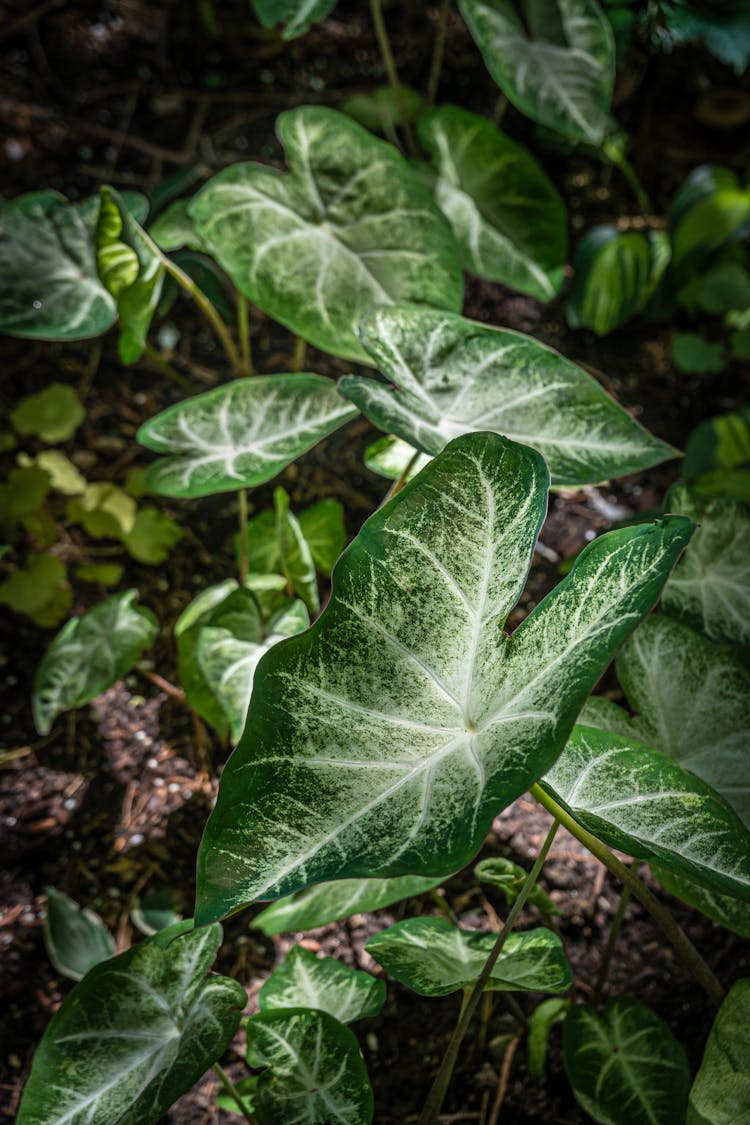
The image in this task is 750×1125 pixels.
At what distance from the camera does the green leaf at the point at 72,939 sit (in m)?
1.17

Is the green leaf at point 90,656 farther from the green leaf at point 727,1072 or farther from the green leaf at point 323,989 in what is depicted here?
the green leaf at point 727,1072

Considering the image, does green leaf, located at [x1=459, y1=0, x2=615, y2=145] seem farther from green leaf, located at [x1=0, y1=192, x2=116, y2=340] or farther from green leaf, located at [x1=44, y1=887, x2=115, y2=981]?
green leaf, located at [x1=44, y1=887, x2=115, y2=981]

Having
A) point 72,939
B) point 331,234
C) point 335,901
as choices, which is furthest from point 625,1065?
point 331,234

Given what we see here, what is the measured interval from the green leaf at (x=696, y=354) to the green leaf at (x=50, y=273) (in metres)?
1.14

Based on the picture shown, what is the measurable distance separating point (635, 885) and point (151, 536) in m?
1.01

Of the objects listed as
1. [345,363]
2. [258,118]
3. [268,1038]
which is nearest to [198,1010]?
[268,1038]

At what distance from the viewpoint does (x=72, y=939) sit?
1.18 metres

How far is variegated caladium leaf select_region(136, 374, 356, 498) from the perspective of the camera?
1122 millimetres

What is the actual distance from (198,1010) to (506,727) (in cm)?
46

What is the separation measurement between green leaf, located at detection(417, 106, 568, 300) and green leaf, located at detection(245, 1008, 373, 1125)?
1.24m

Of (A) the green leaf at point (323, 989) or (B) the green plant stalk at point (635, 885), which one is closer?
(B) the green plant stalk at point (635, 885)

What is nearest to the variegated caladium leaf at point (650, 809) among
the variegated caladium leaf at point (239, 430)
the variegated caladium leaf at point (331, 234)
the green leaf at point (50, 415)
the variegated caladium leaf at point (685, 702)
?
the variegated caladium leaf at point (685, 702)

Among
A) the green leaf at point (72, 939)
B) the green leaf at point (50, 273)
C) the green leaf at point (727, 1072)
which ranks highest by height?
the green leaf at point (50, 273)

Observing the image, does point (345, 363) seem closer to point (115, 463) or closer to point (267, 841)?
point (115, 463)
